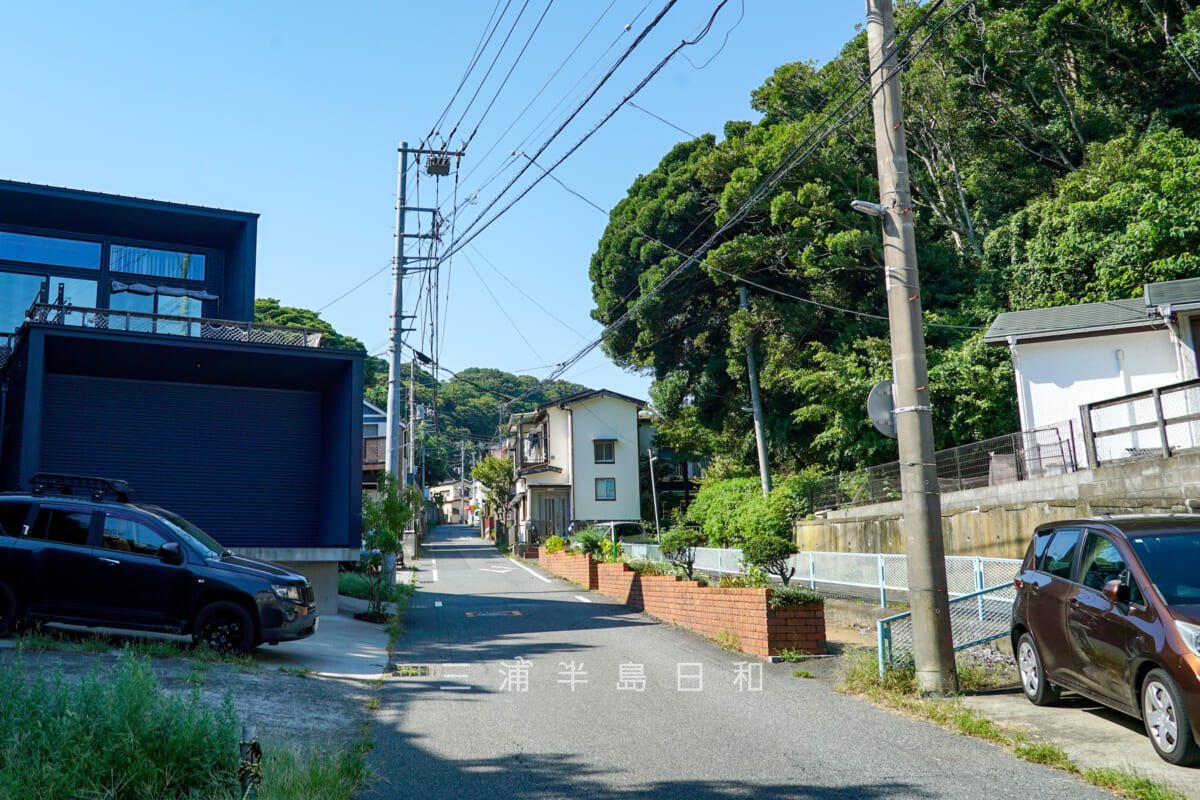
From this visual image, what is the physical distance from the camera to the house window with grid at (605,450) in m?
46.4

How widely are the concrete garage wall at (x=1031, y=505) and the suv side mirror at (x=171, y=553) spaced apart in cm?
1208

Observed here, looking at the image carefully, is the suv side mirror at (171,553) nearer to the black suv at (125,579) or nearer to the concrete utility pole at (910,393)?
the black suv at (125,579)

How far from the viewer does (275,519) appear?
18.9 m

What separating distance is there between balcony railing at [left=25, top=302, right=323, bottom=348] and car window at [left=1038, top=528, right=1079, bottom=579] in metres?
14.0

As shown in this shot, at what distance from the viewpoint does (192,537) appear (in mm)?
11398

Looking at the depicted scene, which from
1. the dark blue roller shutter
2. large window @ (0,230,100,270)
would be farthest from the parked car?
large window @ (0,230,100,270)

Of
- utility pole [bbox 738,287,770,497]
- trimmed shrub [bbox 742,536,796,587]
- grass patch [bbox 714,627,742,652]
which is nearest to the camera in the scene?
grass patch [bbox 714,627,742,652]

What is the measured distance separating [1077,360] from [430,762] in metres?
20.2

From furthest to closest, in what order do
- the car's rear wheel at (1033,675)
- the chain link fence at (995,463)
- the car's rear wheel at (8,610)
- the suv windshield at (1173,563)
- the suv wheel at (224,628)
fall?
1. the chain link fence at (995,463)
2. the suv wheel at (224,628)
3. the car's rear wheel at (8,610)
4. the car's rear wheel at (1033,675)
5. the suv windshield at (1173,563)

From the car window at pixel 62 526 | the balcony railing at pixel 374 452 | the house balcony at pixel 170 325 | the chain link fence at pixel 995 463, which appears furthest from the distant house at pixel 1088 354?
the balcony railing at pixel 374 452

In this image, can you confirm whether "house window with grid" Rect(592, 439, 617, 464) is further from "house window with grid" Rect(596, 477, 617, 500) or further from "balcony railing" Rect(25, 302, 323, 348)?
"balcony railing" Rect(25, 302, 323, 348)

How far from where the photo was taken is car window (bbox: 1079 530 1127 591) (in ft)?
23.4

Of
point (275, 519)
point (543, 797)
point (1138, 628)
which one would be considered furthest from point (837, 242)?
point (543, 797)

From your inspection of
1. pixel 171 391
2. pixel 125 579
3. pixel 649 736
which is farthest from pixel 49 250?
pixel 649 736
